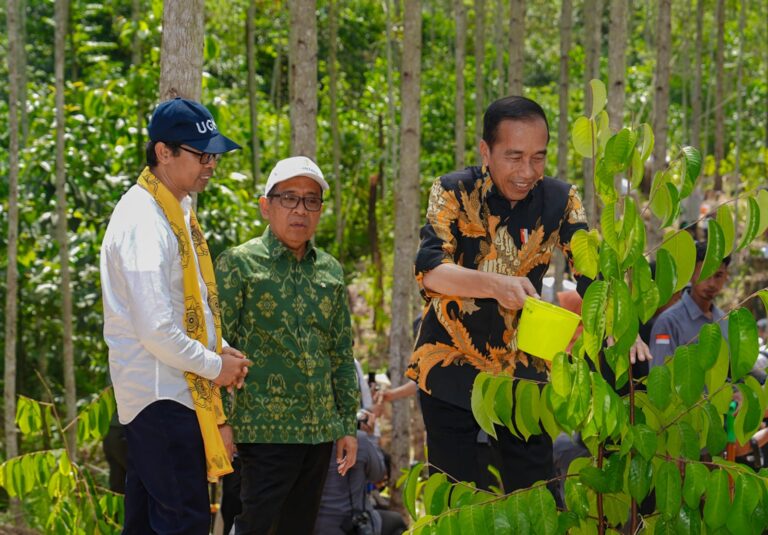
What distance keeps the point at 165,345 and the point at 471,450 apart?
1016 mm

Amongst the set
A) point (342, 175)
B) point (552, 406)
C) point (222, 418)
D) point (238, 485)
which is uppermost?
point (342, 175)

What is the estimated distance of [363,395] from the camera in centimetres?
579

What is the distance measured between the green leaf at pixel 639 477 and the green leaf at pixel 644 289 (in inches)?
11.8

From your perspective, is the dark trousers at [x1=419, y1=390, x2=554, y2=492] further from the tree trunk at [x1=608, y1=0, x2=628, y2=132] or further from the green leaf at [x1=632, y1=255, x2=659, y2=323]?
the tree trunk at [x1=608, y1=0, x2=628, y2=132]

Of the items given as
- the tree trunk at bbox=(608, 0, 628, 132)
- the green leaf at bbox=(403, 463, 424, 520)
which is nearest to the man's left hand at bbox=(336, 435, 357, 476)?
the green leaf at bbox=(403, 463, 424, 520)

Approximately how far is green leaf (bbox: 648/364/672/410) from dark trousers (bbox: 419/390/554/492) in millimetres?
1288

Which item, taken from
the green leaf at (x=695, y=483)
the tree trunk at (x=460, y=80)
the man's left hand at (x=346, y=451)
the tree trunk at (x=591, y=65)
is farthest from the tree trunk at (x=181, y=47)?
the tree trunk at (x=460, y=80)

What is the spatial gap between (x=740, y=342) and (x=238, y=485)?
108 inches

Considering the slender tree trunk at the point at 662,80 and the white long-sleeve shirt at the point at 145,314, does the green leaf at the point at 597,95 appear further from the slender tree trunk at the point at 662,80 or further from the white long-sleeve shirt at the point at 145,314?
the slender tree trunk at the point at 662,80

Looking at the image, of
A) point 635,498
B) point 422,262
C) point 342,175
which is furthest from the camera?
point 342,175

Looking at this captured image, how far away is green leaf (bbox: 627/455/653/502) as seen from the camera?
2.21 m

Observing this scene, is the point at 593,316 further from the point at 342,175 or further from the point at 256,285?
the point at 342,175

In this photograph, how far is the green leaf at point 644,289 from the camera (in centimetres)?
214

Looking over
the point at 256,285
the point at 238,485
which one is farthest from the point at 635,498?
the point at 238,485
